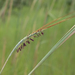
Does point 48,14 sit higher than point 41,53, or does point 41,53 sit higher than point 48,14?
point 48,14

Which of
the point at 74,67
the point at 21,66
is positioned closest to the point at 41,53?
the point at 21,66

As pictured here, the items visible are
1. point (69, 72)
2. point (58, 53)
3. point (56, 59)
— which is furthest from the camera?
point (58, 53)

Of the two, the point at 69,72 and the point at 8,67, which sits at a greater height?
the point at 8,67

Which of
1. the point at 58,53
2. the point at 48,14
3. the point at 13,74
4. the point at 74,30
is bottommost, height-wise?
the point at 58,53

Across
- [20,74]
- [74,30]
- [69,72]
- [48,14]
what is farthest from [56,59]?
[74,30]

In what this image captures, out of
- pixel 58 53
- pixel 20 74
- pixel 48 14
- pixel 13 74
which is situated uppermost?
pixel 48 14

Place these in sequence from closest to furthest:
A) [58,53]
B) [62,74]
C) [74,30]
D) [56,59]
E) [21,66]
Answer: [74,30]
[62,74]
[21,66]
[56,59]
[58,53]

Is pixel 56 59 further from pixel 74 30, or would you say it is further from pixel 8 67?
pixel 74 30

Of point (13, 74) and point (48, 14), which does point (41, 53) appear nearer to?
point (13, 74)

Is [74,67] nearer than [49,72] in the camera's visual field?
No
